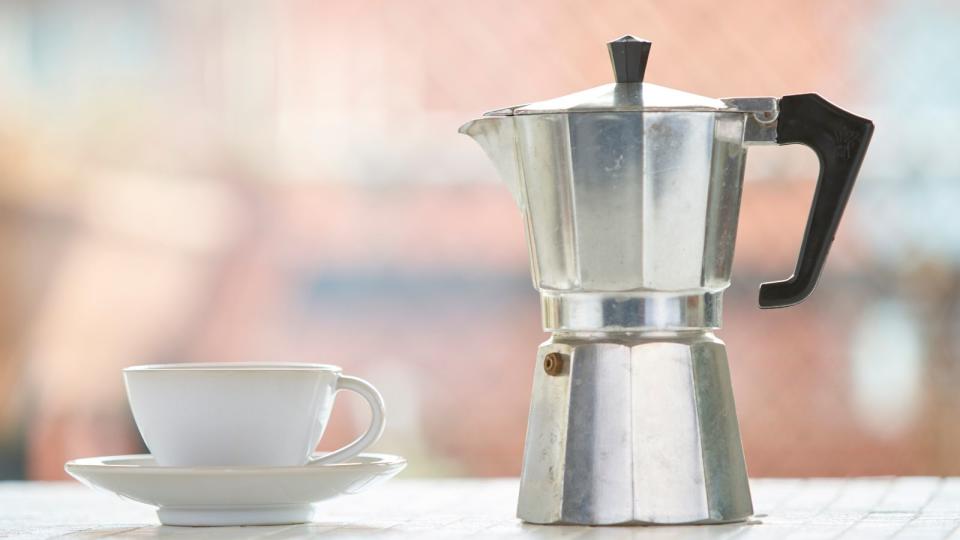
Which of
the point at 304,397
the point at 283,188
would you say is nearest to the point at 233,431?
the point at 304,397

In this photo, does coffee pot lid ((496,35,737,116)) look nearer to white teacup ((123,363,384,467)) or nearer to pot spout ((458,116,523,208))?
pot spout ((458,116,523,208))

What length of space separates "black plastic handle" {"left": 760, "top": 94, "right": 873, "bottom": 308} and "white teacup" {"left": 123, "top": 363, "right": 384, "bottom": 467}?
170mm

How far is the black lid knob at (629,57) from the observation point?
1.85 ft

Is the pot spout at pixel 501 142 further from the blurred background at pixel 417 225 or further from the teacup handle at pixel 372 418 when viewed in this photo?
the blurred background at pixel 417 225

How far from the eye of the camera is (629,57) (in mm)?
564

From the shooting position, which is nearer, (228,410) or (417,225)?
(228,410)

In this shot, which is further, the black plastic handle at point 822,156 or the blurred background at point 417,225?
the blurred background at point 417,225

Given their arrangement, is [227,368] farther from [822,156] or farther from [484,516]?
[822,156]

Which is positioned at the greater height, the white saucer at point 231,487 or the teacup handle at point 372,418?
the teacup handle at point 372,418

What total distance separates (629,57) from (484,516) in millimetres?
180

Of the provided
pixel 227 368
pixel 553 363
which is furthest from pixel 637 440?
pixel 227 368

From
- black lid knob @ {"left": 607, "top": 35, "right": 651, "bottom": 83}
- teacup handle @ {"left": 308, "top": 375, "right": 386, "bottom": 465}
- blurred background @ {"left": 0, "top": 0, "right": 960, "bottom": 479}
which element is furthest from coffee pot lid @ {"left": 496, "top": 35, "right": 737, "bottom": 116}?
blurred background @ {"left": 0, "top": 0, "right": 960, "bottom": 479}

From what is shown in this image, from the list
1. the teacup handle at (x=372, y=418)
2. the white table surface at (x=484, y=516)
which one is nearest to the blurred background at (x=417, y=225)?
the white table surface at (x=484, y=516)

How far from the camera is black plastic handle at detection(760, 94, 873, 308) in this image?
1.82 ft
